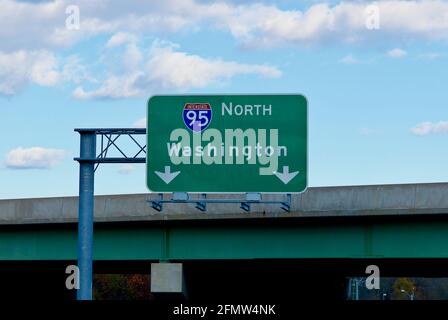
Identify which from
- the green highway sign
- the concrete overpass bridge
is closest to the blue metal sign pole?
the green highway sign

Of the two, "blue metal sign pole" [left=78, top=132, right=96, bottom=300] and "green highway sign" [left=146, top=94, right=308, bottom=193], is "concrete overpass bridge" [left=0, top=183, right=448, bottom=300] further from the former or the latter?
"blue metal sign pole" [left=78, top=132, right=96, bottom=300]

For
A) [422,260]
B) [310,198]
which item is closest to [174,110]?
[310,198]

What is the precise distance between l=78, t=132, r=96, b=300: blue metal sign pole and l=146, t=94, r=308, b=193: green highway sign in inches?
81.5

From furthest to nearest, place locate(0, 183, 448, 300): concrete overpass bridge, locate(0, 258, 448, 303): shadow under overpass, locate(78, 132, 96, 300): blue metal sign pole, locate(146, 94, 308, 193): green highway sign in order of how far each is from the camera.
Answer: locate(0, 258, 448, 303): shadow under overpass < locate(0, 183, 448, 300): concrete overpass bridge < locate(78, 132, 96, 300): blue metal sign pole < locate(146, 94, 308, 193): green highway sign

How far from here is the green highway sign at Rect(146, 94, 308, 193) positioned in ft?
97.9

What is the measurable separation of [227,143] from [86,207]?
480 centimetres

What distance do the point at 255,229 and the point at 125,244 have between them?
5804 millimetres

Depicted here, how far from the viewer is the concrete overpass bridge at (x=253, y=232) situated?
38125 mm

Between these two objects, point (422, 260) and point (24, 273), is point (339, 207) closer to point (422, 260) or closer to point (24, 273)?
point (422, 260)

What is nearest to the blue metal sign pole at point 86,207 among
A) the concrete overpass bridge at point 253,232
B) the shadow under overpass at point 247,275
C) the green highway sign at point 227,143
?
the green highway sign at point 227,143

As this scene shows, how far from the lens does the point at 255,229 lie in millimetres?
40781

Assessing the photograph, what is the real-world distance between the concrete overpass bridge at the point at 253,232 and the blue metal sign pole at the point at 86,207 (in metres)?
9.28

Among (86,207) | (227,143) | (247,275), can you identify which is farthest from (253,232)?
(247,275)

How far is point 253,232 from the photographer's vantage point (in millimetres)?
40781
